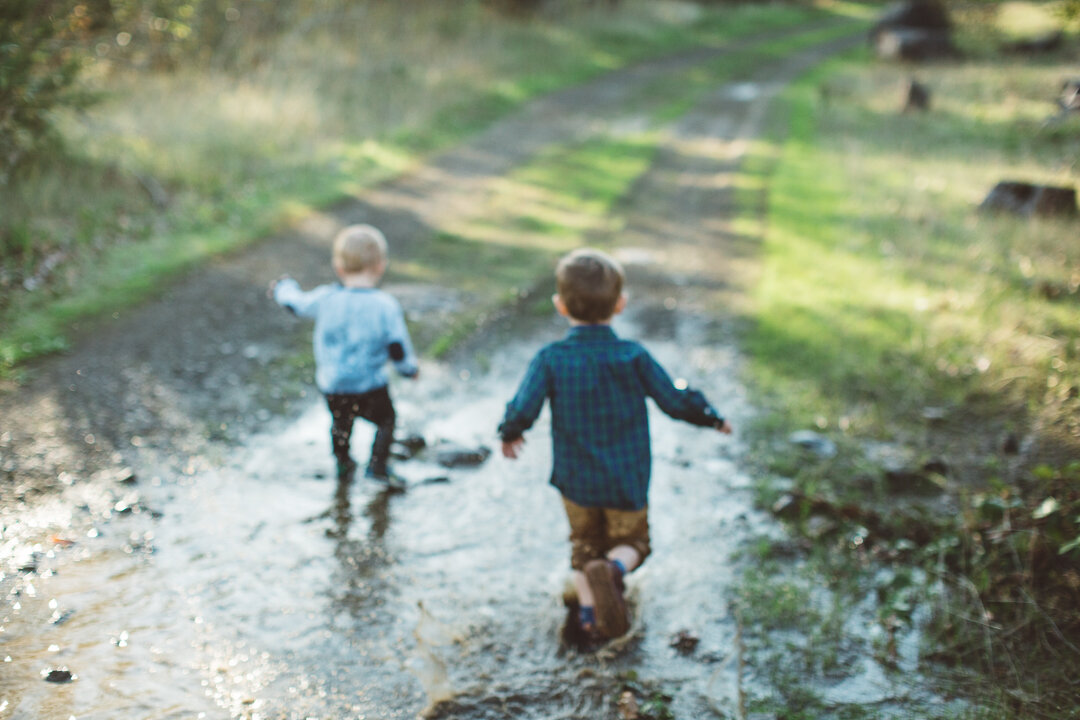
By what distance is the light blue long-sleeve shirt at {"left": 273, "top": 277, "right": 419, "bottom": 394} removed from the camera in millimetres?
4062

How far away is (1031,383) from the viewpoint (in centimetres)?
534

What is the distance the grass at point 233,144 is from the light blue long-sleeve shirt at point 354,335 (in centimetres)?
267

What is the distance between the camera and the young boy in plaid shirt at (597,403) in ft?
10.6

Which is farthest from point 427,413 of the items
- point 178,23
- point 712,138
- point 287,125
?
point 712,138

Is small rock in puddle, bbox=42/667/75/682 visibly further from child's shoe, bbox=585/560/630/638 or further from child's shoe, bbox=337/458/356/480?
child's shoe, bbox=585/560/630/638

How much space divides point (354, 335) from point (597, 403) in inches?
57.0

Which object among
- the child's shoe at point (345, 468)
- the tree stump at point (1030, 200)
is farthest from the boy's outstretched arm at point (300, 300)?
the tree stump at point (1030, 200)

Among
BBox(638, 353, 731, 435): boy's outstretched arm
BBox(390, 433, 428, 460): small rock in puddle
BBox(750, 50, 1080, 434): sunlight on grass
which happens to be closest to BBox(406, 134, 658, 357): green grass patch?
BBox(390, 433, 428, 460): small rock in puddle

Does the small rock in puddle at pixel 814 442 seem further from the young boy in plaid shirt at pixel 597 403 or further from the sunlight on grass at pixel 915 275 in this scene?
the young boy in plaid shirt at pixel 597 403

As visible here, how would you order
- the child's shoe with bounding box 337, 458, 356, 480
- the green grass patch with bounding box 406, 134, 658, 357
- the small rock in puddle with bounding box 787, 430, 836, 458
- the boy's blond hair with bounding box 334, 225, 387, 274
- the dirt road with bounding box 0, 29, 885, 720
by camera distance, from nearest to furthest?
the dirt road with bounding box 0, 29, 885, 720 < the boy's blond hair with bounding box 334, 225, 387, 274 < the child's shoe with bounding box 337, 458, 356, 480 < the small rock in puddle with bounding box 787, 430, 836, 458 < the green grass patch with bounding box 406, 134, 658, 357

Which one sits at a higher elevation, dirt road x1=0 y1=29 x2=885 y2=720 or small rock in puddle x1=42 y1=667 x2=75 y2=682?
dirt road x1=0 y1=29 x2=885 y2=720

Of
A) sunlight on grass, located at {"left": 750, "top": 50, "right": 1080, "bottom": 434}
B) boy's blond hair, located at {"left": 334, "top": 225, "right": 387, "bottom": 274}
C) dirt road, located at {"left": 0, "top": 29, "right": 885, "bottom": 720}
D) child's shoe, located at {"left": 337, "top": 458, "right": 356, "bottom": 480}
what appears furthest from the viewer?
sunlight on grass, located at {"left": 750, "top": 50, "right": 1080, "bottom": 434}

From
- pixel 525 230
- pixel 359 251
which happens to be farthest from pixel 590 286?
pixel 525 230

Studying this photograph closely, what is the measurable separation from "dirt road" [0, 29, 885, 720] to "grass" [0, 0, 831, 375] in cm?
73
